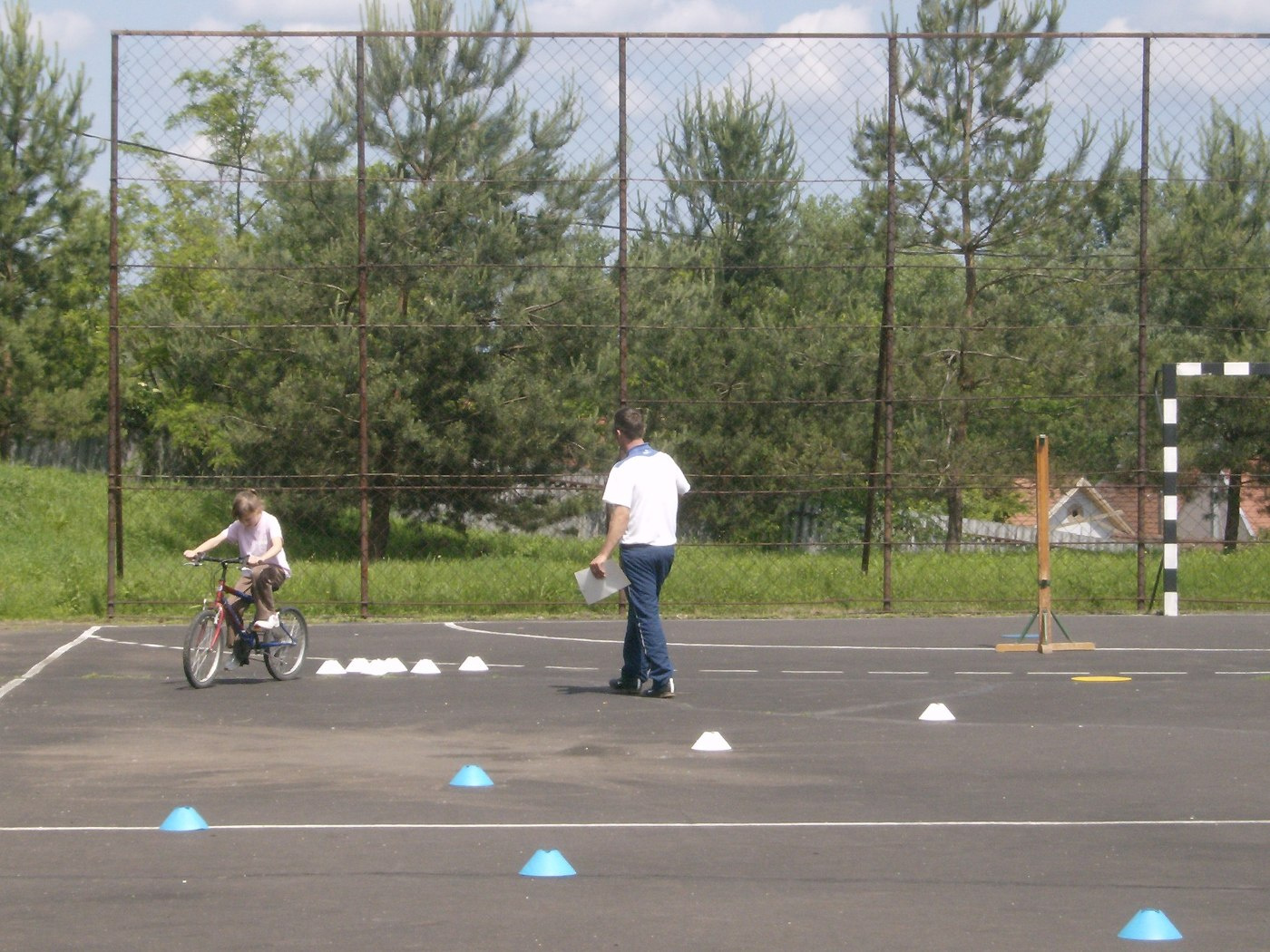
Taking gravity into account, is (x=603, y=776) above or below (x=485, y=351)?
below

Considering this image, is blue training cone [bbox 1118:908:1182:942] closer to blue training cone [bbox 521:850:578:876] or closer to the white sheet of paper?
blue training cone [bbox 521:850:578:876]

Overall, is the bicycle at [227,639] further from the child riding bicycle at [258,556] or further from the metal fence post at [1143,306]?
the metal fence post at [1143,306]

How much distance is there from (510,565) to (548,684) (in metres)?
7.00

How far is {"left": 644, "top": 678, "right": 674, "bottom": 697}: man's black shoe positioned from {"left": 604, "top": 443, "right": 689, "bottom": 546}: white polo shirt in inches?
35.9

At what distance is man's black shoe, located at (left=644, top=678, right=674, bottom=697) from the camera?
11172 mm

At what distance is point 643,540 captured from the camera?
11344 millimetres

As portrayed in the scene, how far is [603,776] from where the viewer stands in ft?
26.7

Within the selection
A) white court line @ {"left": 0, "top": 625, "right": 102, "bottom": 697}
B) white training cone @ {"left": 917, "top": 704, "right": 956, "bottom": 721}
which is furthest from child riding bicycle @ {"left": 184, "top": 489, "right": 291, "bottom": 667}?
white training cone @ {"left": 917, "top": 704, "right": 956, "bottom": 721}

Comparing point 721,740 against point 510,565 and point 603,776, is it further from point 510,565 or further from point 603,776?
point 510,565

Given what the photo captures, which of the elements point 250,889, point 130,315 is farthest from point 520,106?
point 250,889

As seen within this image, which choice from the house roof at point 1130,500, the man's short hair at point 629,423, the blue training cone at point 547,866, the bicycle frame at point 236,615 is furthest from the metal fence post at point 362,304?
the blue training cone at point 547,866

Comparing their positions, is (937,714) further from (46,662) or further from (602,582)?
(46,662)

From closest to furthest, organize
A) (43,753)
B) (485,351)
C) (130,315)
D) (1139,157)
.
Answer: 1. (43,753)
2. (1139,157)
3. (485,351)
4. (130,315)

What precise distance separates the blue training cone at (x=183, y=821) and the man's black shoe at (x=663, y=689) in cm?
467
